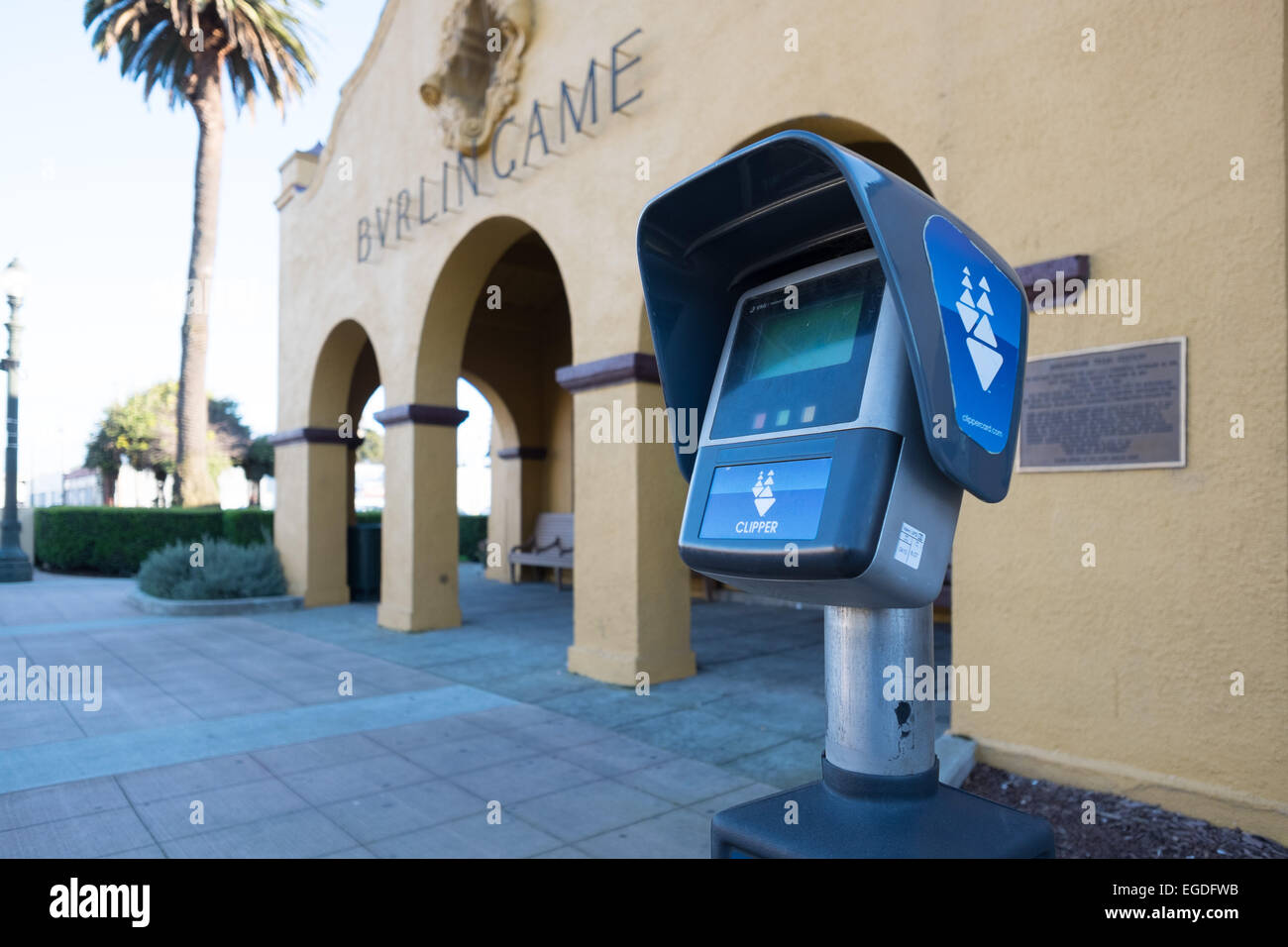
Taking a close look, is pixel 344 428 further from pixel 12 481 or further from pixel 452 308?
pixel 12 481

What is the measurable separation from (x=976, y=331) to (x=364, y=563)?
11588 mm

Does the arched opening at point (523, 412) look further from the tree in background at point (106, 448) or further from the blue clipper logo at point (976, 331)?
the tree in background at point (106, 448)

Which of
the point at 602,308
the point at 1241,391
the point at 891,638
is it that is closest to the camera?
the point at 891,638

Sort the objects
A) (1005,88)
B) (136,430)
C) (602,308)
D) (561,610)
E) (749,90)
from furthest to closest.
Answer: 1. (136,430)
2. (561,610)
3. (602,308)
4. (749,90)
5. (1005,88)

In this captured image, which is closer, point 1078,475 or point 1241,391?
point 1241,391

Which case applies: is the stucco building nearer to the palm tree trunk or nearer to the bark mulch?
the bark mulch

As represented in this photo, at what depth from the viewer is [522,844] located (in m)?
3.61

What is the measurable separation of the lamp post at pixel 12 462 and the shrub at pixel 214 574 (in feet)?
16.5

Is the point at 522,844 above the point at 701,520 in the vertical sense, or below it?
below

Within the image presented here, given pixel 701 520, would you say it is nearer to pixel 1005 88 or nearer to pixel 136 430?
pixel 1005 88

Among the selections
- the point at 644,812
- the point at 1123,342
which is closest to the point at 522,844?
the point at 644,812

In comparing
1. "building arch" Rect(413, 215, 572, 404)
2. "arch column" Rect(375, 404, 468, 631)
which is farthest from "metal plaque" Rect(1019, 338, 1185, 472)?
"arch column" Rect(375, 404, 468, 631)

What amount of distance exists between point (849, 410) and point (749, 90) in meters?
4.93

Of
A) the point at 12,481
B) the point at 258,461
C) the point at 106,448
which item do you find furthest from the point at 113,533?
the point at 106,448
